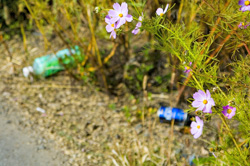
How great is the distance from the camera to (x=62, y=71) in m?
2.66

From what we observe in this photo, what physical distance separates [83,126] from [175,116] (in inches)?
24.5

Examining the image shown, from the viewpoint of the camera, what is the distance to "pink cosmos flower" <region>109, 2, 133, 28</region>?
3.46 feet

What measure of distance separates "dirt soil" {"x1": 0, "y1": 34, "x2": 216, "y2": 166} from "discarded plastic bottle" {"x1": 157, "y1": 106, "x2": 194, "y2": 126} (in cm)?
8

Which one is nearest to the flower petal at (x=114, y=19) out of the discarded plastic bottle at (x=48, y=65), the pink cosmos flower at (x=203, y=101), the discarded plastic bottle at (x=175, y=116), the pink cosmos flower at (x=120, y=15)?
the pink cosmos flower at (x=120, y=15)

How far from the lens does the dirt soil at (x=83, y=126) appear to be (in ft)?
6.18

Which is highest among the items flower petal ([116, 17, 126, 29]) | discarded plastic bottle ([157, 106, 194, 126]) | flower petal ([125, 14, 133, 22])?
flower petal ([125, 14, 133, 22])

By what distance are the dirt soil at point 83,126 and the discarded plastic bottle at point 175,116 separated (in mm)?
79

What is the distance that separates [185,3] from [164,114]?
0.70m

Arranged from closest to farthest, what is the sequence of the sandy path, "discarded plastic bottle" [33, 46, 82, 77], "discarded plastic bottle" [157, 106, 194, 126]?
the sandy path, "discarded plastic bottle" [157, 106, 194, 126], "discarded plastic bottle" [33, 46, 82, 77]

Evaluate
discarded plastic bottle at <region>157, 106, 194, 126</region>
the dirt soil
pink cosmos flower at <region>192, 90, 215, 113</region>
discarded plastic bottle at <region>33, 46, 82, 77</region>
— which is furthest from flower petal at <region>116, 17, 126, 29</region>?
discarded plastic bottle at <region>33, 46, 82, 77</region>

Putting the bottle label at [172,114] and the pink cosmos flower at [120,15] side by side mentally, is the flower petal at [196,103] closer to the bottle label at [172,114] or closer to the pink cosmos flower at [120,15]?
the pink cosmos flower at [120,15]

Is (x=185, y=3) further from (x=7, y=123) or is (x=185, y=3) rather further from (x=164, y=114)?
(x=7, y=123)

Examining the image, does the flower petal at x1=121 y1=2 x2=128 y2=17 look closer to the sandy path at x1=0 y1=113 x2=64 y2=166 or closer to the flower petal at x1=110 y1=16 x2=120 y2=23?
the flower petal at x1=110 y1=16 x2=120 y2=23

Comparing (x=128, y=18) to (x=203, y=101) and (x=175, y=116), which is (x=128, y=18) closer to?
(x=203, y=101)
